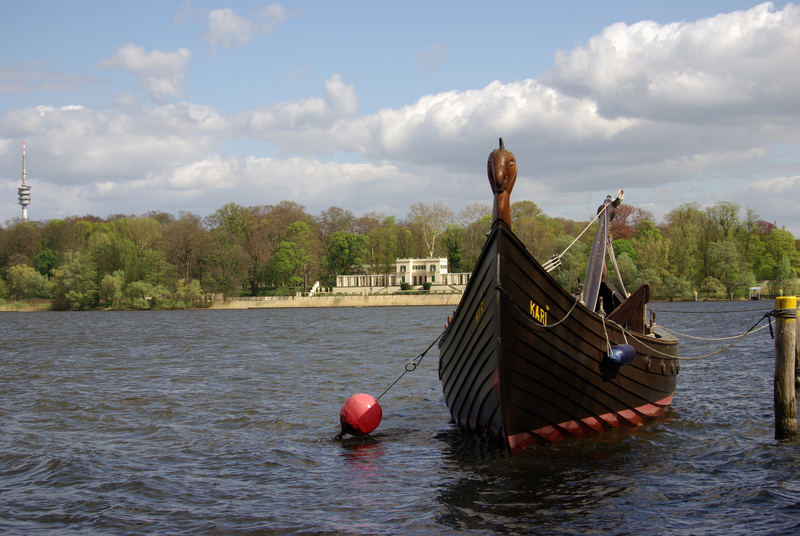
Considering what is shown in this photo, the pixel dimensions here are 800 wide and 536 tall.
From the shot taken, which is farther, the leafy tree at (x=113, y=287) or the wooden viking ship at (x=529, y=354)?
the leafy tree at (x=113, y=287)

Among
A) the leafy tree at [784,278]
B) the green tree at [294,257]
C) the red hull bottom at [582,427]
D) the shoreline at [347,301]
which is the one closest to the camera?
the red hull bottom at [582,427]

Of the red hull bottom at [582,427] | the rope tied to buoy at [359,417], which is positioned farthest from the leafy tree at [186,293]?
the red hull bottom at [582,427]

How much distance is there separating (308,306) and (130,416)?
88.9 metres

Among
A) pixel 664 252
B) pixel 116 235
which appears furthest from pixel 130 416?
pixel 116 235

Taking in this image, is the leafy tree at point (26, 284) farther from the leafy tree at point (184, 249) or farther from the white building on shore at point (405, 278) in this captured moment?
A: the white building on shore at point (405, 278)

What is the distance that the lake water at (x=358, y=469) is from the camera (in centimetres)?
847

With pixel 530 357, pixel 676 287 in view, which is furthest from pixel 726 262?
pixel 530 357

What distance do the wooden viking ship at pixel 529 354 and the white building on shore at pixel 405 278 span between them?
3866 inches

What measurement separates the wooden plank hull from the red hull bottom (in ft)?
0.06

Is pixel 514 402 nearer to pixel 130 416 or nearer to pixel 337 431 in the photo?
pixel 337 431

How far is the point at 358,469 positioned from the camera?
426 inches

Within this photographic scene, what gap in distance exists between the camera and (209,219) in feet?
399

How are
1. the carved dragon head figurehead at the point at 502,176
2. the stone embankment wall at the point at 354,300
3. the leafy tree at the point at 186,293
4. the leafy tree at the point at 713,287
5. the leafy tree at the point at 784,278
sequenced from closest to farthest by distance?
1. the carved dragon head figurehead at the point at 502,176
2. the leafy tree at the point at 784,278
3. the leafy tree at the point at 713,287
4. the leafy tree at the point at 186,293
5. the stone embankment wall at the point at 354,300

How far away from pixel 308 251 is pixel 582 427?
99682mm
